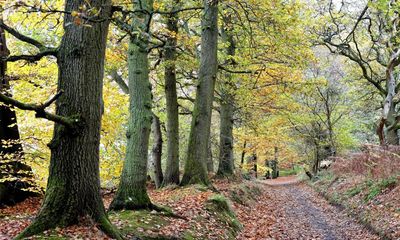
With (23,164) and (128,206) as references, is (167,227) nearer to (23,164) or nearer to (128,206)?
(128,206)

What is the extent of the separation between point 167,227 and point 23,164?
18.0ft

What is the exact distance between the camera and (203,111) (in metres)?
11.9

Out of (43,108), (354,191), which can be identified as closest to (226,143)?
(354,191)

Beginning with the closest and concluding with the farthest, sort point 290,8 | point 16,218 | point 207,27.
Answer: point 16,218
point 290,8
point 207,27

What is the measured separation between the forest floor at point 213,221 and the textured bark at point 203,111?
0.74 m

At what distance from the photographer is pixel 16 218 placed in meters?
7.56

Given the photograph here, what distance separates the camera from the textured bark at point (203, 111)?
11.7m

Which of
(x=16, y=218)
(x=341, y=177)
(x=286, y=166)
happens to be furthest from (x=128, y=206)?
(x=286, y=166)

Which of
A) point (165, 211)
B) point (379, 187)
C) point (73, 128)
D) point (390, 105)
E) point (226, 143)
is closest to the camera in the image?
point (73, 128)

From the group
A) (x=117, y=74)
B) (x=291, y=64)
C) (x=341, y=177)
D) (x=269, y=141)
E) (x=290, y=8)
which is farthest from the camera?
(x=269, y=141)

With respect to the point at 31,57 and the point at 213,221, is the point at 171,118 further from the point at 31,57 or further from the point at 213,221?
the point at 31,57

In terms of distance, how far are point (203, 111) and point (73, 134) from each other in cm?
723

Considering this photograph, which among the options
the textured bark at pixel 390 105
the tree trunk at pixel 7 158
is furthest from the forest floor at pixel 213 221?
the textured bark at pixel 390 105

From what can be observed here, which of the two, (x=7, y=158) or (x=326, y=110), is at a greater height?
(x=326, y=110)
